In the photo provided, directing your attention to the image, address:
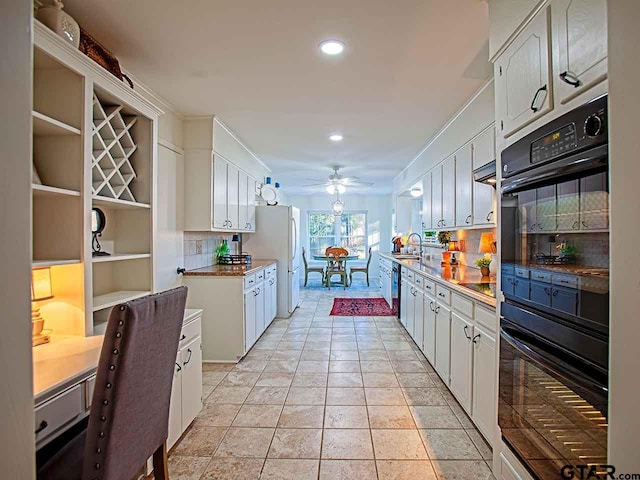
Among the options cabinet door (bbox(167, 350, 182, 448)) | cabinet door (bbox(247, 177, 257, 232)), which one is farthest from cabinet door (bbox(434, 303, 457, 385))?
cabinet door (bbox(247, 177, 257, 232))

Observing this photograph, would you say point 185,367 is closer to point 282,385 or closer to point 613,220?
point 282,385

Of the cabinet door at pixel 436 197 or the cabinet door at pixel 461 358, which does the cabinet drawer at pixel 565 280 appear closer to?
the cabinet door at pixel 461 358

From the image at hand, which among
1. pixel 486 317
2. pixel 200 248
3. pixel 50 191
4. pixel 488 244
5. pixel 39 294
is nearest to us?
pixel 50 191

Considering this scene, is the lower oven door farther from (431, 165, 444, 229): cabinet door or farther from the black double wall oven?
(431, 165, 444, 229): cabinet door

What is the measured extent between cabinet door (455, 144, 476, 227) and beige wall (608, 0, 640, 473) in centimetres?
248

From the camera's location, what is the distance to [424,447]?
7.04ft

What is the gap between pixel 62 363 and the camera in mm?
1393

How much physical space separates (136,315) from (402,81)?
255 cm

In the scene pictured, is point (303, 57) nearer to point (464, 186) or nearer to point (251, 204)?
point (464, 186)

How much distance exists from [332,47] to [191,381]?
236 cm

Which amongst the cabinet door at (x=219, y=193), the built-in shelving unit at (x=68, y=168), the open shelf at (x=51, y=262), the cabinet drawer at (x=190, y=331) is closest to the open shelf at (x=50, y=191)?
the built-in shelving unit at (x=68, y=168)

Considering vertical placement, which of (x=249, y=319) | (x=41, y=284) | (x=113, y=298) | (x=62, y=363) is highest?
(x=41, y=284)

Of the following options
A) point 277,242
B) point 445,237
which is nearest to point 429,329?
point 445,237

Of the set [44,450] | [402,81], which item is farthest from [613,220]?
[402,81]
